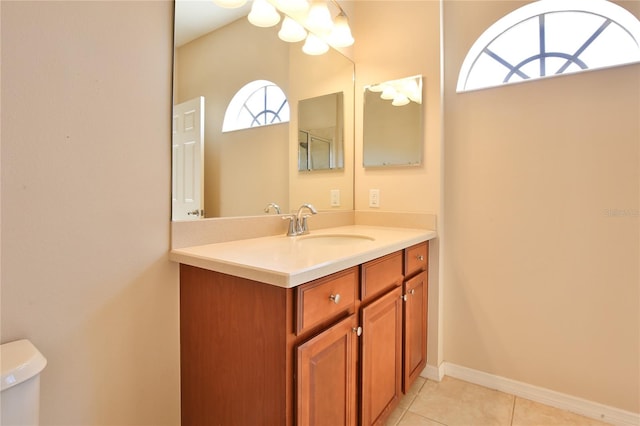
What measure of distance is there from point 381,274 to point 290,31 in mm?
1313

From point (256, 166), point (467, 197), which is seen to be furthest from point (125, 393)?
point (467, 197)

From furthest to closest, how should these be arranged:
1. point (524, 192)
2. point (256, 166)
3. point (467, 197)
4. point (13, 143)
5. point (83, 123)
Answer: point (467, 197)
point (524, 192)
point (256, 166)
point (83, 123)
point (13, 143)

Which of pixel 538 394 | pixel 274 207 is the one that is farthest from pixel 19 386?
pixel 538 394

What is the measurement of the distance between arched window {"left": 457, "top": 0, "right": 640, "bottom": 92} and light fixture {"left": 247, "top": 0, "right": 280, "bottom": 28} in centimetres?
113

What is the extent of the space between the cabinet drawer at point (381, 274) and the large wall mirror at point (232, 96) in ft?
1.99

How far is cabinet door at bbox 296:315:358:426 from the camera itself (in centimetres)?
→ 91

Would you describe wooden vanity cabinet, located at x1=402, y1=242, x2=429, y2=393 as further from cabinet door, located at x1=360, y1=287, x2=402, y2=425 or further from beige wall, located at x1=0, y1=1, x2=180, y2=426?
beige wall, located at x1=0, y1=1, x2=180, y2=426

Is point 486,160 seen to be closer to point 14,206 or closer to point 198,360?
point 198,360

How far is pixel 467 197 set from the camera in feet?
6.03

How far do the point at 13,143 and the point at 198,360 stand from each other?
848mm

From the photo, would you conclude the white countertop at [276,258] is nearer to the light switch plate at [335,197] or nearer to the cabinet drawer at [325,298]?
the cabinet drawer at [325,298]

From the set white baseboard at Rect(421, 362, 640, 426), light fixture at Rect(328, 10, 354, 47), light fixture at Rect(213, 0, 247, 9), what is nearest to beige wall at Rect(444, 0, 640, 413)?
white baseboard at Rect(421, 362, 640, 426)

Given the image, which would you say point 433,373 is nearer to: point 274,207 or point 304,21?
point 274,207

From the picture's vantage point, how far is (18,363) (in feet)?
2.25
